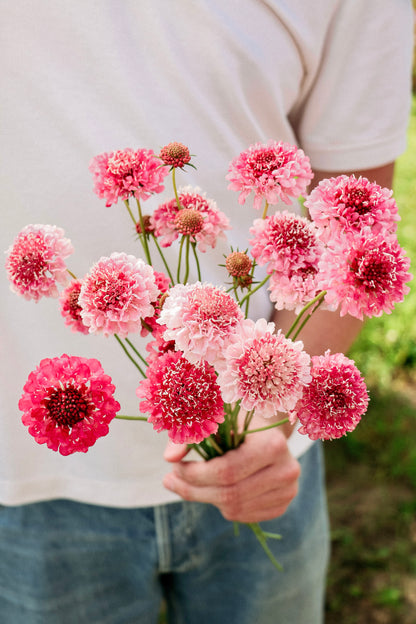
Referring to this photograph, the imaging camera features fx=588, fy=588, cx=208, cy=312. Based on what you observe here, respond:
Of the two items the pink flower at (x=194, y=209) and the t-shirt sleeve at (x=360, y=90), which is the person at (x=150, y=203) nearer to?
the t-shirt sleeve at (x=360, y=90)

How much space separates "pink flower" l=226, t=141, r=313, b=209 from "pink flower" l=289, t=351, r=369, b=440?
0.13 metres

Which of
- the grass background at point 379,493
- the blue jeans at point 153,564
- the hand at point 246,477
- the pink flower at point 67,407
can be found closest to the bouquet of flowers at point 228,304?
the pink flower at point 67,407

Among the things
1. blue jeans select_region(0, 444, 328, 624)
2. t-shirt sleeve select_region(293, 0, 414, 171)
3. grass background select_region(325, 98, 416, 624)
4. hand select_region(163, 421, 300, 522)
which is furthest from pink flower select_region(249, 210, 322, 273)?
grass background select_region(325, 98, 416, 624)

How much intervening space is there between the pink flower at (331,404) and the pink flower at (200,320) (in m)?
0.07

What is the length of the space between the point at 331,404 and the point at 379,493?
1646 millimetres

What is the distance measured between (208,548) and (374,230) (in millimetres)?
714

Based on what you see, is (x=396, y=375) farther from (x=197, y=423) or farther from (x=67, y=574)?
(x=197, y=423)

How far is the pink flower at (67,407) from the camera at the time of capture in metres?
0.37

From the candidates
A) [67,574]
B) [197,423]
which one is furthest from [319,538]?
[197,423]

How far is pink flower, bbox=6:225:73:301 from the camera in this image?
427mm

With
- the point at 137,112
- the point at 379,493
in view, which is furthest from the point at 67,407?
the point at 379,493

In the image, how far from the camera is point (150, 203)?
2.22ft

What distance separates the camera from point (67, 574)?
879 mm

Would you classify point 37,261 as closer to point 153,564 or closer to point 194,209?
point 194,209
